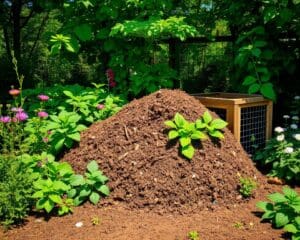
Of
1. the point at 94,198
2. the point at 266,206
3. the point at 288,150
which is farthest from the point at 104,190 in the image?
the point at 288,150

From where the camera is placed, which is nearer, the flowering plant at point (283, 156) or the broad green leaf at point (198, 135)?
the broad green leaf at point (198, 135)

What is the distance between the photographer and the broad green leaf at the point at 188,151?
4273 mm

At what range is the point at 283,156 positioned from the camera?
4.91 metres

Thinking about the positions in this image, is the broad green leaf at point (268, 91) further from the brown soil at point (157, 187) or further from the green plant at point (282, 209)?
the green plant at point (282, 209)

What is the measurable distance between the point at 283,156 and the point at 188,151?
1.28m

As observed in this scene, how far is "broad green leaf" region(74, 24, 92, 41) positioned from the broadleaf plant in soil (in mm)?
2474

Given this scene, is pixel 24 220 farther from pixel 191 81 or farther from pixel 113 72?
pixel 191 81

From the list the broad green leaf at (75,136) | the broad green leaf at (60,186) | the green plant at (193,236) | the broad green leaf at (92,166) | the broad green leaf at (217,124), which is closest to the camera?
the green plant at (193,236)

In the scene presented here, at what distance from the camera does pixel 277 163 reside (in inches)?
193

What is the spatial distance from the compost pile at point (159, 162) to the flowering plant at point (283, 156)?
0.36 metres

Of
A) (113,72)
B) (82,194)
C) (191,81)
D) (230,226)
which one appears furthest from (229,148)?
(191,81)

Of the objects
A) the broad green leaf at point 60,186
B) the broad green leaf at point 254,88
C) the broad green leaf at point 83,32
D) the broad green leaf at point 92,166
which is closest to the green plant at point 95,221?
the broad green leaf at point 60,186

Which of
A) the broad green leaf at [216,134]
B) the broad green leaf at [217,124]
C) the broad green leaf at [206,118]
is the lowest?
the broad green leaf at [216,134]

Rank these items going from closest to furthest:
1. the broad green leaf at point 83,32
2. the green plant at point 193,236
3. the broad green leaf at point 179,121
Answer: the green plant at point 193,236
the broad green leaf at point 179,121
the broad green leaf at point 83,32
